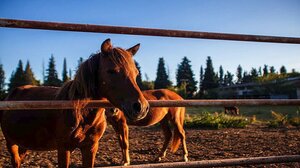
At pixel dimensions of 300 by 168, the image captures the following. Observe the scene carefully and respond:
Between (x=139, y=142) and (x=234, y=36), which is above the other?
(x=234, y=36)

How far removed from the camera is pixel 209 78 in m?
60.6

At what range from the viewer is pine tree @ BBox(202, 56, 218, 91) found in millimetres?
57513

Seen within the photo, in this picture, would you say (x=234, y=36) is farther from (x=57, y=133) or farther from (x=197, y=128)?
(x=197, y=128)

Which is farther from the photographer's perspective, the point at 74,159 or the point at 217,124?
the point at 217,124

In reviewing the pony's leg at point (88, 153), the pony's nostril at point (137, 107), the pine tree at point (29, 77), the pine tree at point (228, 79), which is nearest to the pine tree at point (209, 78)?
the pine tree at point (228, 79)

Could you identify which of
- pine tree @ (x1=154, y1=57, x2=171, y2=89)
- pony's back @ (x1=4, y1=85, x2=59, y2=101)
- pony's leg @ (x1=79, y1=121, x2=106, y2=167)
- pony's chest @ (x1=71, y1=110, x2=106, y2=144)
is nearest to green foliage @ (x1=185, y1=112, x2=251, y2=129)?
pony's back @ (x1=4, y1=85, x2=59, y2=101)

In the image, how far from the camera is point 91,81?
2.71 metres

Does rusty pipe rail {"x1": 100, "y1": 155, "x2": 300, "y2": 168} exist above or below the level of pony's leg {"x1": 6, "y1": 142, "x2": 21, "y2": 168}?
above

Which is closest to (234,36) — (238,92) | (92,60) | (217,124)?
(92,60)

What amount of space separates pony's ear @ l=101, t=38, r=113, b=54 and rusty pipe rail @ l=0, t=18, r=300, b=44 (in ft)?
2.14

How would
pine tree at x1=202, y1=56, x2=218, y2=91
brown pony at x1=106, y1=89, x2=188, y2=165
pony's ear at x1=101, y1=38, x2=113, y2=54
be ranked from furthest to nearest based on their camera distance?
1. pine tree at x1=202, y1=56, x2=218, y2=91
2. brown pony at x1=106, y1=89, x2=188, y2=165
3. pony's ear at x1=101, y1=38, x2=113, y2=54

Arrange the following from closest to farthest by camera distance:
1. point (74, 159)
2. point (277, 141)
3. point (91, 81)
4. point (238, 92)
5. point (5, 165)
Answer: point (91, 81) < point (5, 165) < point (74, 159) < point (277, 141) < point (238, 92)

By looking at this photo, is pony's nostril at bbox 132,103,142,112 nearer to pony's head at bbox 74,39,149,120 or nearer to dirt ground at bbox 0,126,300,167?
pony's head at bbox 74,39,149,120

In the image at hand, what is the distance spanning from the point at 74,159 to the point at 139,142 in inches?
107
